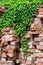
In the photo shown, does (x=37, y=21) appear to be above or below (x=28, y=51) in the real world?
above

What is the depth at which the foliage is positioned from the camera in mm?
6971

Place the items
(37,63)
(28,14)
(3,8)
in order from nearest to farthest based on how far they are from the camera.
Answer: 1. (37,63)
2. (28,14)
3. (3,8)

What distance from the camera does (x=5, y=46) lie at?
711 centimetres

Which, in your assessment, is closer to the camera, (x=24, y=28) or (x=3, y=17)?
(x=24, y=28)

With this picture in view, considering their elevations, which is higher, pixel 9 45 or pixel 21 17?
pixel 21 17

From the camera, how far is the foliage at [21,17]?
697cm

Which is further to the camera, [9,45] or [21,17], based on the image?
[21,17]

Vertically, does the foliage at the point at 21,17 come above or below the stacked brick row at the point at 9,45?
above

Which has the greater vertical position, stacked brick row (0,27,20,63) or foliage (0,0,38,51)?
foliage (0,0,38,51)

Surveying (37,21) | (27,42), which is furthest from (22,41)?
(37,21)

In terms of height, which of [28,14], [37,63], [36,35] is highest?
[28,14]

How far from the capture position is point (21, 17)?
7.11 meters

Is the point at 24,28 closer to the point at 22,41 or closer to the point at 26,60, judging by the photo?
the point at 22,41

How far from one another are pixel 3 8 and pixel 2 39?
0.86 meters
